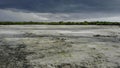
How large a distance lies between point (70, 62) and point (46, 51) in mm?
1643

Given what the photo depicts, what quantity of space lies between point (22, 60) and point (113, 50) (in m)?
3.17

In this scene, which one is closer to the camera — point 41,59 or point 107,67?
point 107,67

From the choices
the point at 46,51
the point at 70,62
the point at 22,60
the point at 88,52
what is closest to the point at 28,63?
the point at 22,60

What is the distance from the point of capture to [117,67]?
6.39m

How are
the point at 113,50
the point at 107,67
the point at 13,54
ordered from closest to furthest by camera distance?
1. the point at 107,67
2. the point at 13,54
3. the point at 113,50

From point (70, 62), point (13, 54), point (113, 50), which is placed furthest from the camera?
point (113, 50)

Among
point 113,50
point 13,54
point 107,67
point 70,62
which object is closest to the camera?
point 107,67

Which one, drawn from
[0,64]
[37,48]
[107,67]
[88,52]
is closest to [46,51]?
[37,48]

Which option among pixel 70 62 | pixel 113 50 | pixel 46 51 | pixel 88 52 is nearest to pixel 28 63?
pixel 70 62

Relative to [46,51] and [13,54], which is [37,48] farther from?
[13,54]

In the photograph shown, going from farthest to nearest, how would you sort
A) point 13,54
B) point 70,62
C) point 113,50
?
point 113,50 < point 13,54 < point 70,62

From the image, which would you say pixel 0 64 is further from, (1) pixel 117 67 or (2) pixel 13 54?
(1) pixel 117 67

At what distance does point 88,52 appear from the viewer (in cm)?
826

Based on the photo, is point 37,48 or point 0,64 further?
point 37,48
